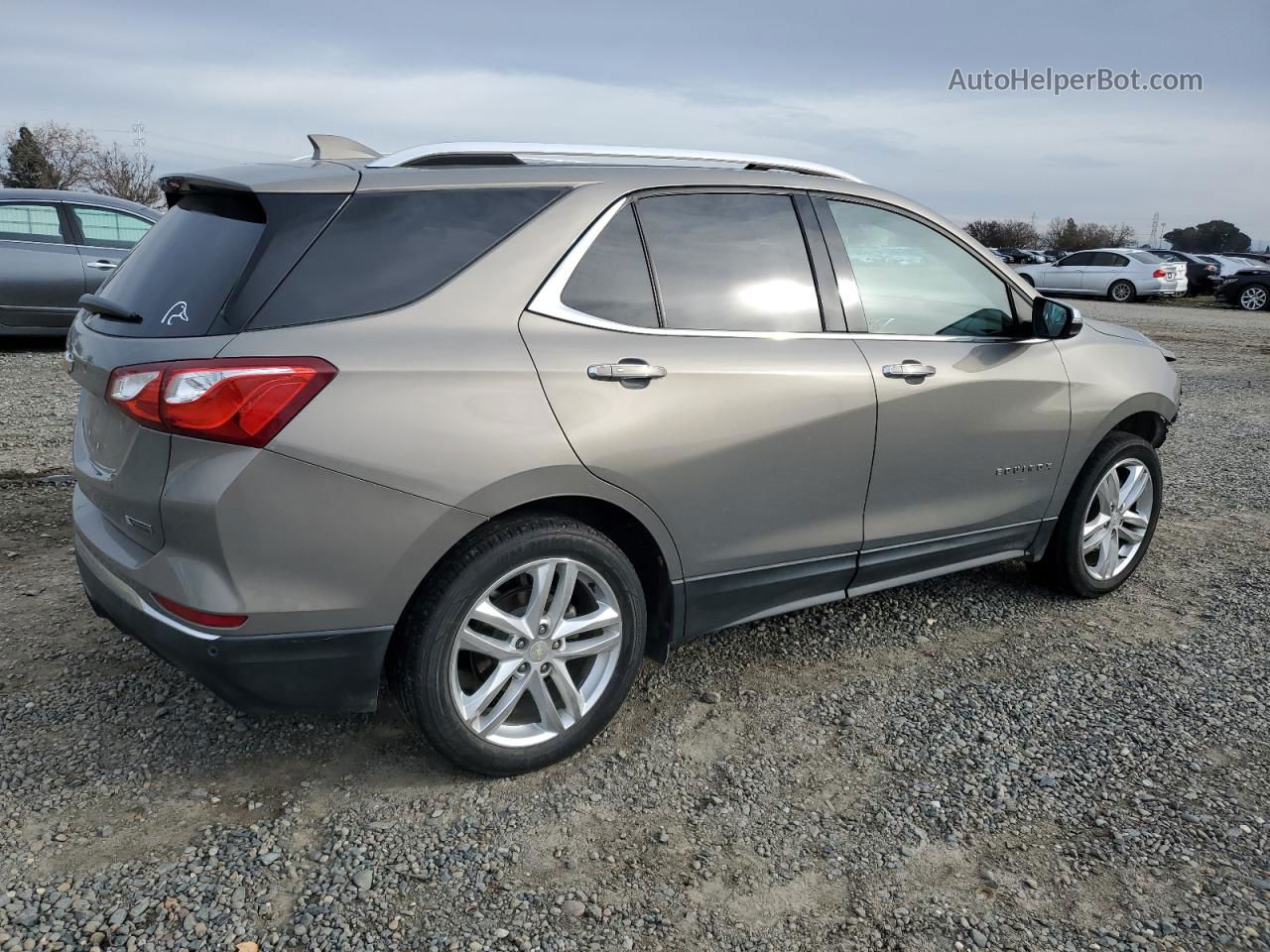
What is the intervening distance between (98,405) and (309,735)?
117cm

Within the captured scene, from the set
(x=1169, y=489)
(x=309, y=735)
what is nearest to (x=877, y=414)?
(x=309, y=735)

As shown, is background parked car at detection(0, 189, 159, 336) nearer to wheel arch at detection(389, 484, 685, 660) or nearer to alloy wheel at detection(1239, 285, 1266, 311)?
wheel arch at detection(389, 484, 685, 660)

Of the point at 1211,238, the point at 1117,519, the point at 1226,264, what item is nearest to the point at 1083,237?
the point at 1211,238

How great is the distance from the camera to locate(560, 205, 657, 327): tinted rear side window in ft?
9.39

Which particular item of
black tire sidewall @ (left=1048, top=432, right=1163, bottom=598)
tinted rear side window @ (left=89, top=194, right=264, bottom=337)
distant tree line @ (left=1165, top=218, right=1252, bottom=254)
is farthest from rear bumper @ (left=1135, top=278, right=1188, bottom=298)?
distant tree line @ (left=1165, top=218, right=1252, bottom=254)

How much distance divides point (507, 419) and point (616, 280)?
60cm

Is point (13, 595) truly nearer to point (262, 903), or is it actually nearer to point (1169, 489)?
point (262, 903)

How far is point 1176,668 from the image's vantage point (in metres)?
3.75

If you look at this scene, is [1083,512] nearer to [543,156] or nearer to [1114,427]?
[1114,427]

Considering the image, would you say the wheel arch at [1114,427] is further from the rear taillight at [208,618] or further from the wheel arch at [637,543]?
the rear taillight at [208,618]

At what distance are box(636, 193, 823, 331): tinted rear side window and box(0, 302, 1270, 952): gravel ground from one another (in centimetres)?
132

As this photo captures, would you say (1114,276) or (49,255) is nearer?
(49,255)

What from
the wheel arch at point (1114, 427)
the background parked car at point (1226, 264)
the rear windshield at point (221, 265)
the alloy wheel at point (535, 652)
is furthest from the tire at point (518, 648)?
the background parked car at point (1226, 264)

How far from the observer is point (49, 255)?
9539mm
